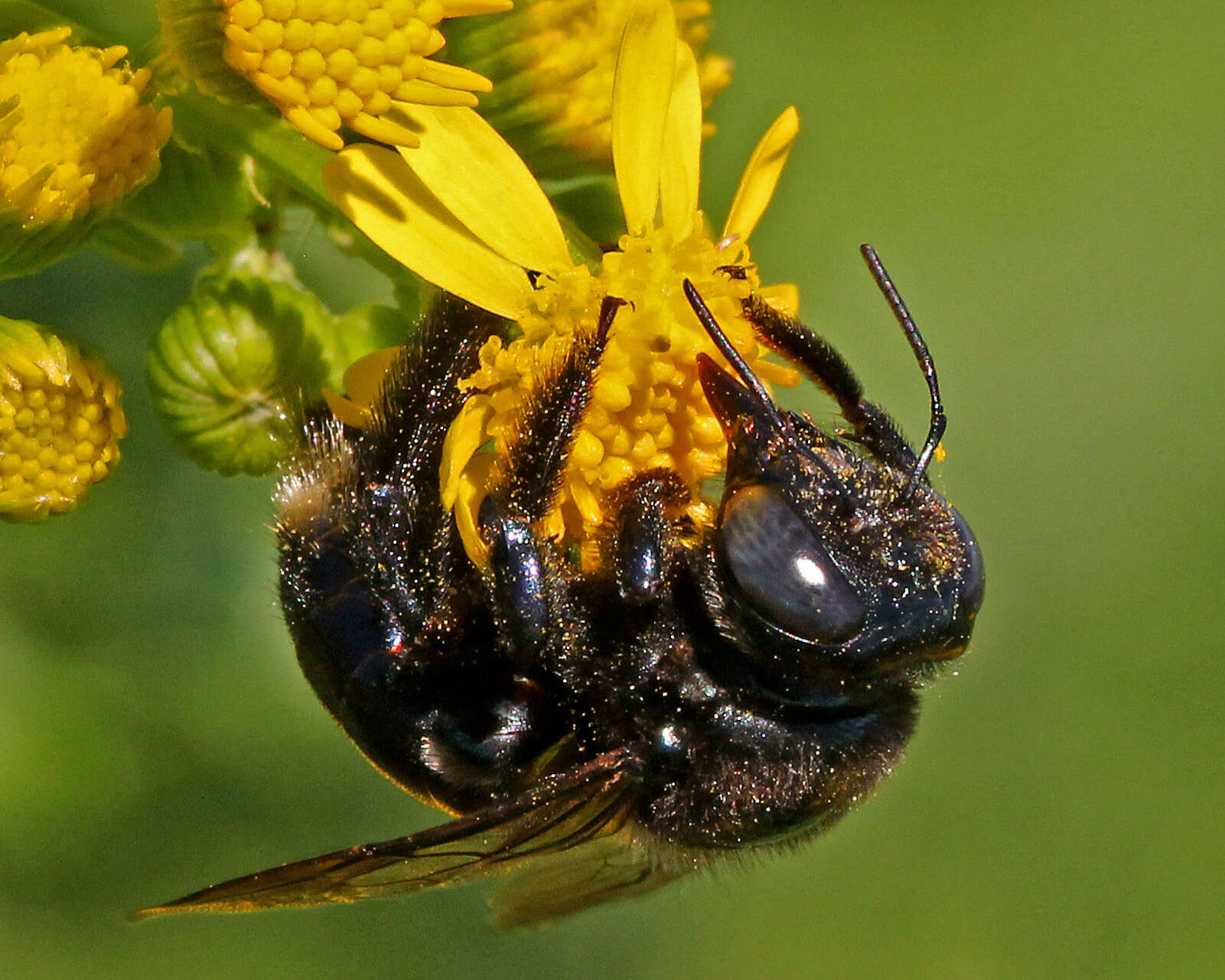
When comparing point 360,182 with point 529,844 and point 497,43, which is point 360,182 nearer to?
point 497,43

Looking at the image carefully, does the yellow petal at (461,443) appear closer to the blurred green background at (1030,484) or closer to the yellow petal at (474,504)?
the yellow petal at (474,504)

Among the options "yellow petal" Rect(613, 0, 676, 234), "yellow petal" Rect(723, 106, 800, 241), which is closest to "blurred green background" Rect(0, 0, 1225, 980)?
"yellow petal" Rect(723, 106, 800, 241)

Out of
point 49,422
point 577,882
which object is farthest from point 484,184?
point 577,882

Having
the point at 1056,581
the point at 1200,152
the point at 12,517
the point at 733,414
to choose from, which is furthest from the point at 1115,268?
the point at 12,517

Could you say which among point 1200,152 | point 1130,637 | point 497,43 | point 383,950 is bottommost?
point 383,950

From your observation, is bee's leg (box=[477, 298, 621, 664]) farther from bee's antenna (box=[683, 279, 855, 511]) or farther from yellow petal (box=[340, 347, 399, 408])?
yellow petal (box=[340, 347, 399, 408])

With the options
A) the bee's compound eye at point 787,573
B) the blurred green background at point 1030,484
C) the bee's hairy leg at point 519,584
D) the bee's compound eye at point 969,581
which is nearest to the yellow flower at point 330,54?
the bee's hairy leg at point 519,584
